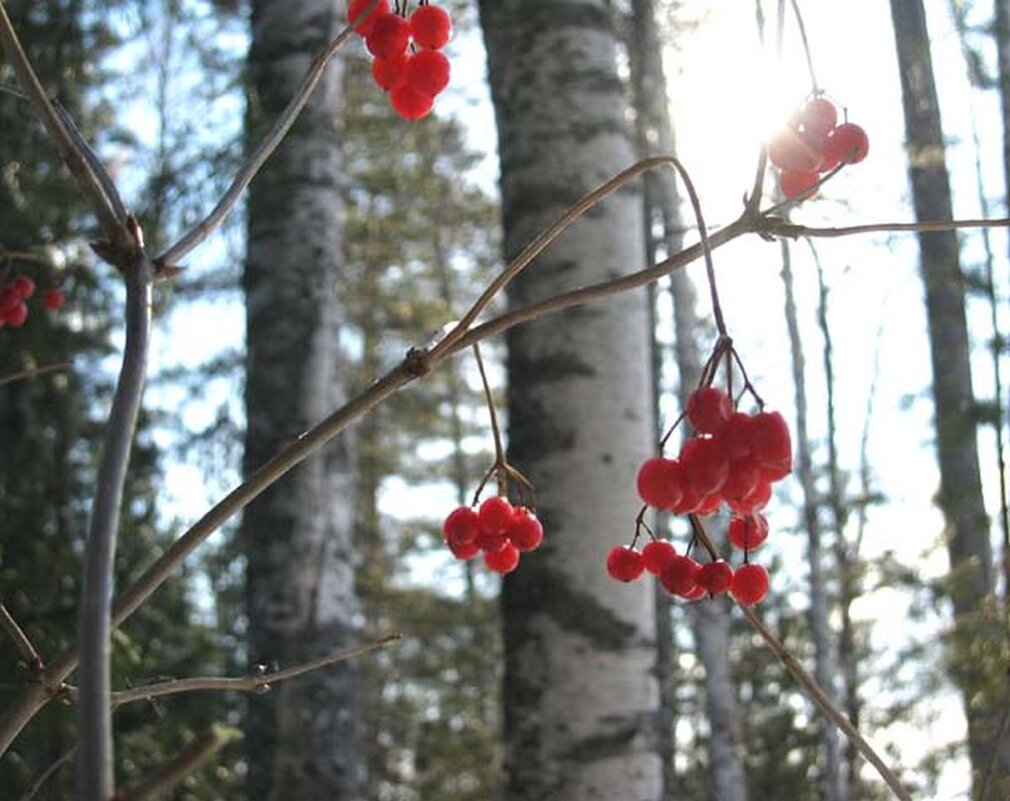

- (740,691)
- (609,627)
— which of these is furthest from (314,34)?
(740,691)

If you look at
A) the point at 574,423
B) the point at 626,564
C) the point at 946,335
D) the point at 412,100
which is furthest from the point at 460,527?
the point at 946,335

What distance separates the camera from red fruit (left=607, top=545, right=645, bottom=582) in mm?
1183

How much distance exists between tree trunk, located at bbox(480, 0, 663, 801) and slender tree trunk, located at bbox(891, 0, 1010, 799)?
111 inches

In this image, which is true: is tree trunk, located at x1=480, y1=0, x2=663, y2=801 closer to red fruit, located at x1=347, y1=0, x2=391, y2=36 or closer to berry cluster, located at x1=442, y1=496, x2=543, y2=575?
berry cluster, located at x1=442, y1=496, x2=543, y2=575

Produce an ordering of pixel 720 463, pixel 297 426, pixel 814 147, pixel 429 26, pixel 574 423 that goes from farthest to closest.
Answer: pixel 297 426 → pixel 574 423 → pixel 429 26 → pixel 814 147 → pixel 720 463

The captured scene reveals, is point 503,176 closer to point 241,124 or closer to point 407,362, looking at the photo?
point 241,124

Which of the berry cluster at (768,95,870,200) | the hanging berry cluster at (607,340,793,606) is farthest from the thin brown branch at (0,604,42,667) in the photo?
the berry cluster at (768,95,870,200)

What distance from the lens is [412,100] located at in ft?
3.76

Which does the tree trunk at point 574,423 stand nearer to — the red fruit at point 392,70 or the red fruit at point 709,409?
the red fruit at point 392,70

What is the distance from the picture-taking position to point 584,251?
109 inches

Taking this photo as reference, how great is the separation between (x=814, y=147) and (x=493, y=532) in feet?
1.41

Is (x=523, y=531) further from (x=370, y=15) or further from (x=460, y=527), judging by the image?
(x=370, y=15)

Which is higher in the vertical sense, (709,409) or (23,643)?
(709,409)

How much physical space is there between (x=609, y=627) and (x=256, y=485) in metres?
1.82
